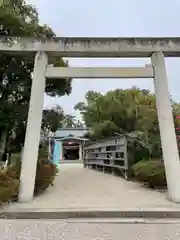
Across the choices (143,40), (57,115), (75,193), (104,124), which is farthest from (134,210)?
(104,124)

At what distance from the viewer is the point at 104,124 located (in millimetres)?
18484

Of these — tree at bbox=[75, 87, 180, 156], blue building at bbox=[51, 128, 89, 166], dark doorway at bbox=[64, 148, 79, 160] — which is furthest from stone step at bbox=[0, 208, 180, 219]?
dark doorway at bbox=[64, 148, 79, 160]

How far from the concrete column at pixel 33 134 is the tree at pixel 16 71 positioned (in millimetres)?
1451

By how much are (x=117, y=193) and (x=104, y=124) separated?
11645 mm

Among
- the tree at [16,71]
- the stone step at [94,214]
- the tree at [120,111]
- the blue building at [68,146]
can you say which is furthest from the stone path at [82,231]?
the blue building at [68,146]

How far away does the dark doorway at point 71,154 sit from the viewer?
3155cm

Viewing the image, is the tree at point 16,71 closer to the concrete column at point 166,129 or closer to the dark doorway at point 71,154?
the concrete column at point 166,129

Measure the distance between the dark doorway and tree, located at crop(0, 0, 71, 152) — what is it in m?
22.3

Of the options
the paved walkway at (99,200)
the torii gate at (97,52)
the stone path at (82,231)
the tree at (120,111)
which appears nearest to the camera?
the stone path at (82,231)

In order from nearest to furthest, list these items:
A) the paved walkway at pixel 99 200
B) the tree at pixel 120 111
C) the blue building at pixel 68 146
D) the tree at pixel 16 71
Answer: the paved walkway at pixel 99 200, the tree at pixel 16 71, the tree at pixel 120 111, the blue building at pixel 68 146

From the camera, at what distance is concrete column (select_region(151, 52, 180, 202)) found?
6070mm

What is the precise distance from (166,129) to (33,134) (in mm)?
3573

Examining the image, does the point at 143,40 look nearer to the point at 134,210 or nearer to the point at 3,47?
the point at 3,47

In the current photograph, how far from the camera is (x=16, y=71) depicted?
859cm
